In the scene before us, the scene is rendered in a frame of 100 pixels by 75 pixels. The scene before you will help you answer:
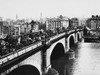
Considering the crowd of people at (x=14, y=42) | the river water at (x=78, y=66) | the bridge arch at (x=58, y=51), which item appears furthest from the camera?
the bridge arch at (x=58, y=51)

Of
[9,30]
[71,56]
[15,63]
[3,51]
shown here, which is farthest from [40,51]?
[9,30]

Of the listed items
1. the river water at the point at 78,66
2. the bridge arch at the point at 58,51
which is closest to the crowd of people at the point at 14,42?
the bridge arch at the point at 58,51

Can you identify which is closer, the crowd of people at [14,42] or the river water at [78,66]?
the crowd of people at [14,42]

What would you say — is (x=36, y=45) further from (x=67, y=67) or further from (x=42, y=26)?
(x=42, y=26)

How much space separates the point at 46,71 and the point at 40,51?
397 cm

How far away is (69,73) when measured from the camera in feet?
137

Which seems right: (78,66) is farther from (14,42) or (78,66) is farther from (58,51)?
(14,42)

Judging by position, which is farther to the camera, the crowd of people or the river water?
the river water

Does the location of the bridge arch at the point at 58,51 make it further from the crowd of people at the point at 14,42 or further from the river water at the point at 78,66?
the crowd of people at the point at 14,42

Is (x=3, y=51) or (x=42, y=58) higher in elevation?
(x=3, y=51)

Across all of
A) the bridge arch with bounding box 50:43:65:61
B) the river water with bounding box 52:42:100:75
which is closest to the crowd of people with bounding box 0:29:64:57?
the bridge arch with bounding box 50:43:65:61

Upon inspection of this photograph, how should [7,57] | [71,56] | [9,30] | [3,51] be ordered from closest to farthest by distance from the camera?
[7,57] → [3,51] → [71,56] → [9,30]

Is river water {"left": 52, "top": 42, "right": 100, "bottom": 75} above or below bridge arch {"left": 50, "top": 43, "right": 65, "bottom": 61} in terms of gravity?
below

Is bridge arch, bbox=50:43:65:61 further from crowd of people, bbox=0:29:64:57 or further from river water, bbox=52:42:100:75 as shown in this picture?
crowd of people, bbox=0:29:64:57
